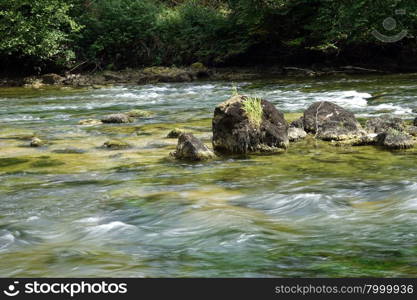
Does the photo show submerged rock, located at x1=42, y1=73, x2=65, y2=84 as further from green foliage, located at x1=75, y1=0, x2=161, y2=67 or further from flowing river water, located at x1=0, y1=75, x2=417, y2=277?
flowing river water, located at x1=0, y1=75, x2=417, y2=277

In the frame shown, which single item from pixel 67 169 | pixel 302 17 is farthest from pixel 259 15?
pixel 67 169

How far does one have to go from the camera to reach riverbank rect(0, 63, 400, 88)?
1063 inches

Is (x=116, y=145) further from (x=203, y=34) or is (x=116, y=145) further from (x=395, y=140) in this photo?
(x=203, y=34)

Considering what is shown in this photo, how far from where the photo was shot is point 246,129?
962 cm

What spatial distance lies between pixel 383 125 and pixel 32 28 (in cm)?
2179

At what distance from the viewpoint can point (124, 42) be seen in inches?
1271

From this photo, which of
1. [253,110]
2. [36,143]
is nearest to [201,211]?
[253,110]

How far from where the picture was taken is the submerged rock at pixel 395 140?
9258 mm

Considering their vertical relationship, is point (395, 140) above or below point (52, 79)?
below

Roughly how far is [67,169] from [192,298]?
18.2 ft

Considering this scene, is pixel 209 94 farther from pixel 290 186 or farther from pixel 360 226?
pixel 360 226

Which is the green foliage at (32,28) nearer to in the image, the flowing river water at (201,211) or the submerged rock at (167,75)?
the submerged rock at (167,75)

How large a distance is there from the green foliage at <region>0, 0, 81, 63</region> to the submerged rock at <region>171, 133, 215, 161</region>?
2057 cm

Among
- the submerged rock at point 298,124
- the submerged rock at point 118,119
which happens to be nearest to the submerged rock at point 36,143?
the submerged rock at point 118,119
